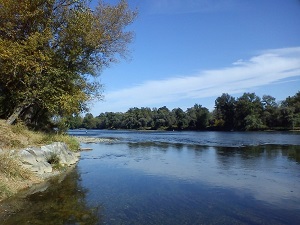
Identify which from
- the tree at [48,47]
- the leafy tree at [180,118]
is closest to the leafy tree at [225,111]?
the leafy tree at [180,118]

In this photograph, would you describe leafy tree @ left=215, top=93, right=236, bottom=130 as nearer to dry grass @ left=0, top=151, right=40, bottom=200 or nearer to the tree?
the tree

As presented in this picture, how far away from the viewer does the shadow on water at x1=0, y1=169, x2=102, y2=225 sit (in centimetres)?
972

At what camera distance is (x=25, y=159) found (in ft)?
51.7

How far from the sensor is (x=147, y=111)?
177875 millimetres

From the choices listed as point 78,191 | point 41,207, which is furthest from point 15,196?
point 78,191

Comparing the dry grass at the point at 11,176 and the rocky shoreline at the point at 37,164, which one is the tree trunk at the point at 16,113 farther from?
the dry grass at the point at 11,176

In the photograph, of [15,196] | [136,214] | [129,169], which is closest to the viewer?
[136,214]

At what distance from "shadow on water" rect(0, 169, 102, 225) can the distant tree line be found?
239 ft

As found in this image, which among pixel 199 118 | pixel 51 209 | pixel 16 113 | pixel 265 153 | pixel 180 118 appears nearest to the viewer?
pixel 51 209

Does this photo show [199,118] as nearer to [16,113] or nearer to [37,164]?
[16,113]

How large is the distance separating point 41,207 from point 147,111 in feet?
547

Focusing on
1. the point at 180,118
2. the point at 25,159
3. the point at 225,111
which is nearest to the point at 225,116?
the point at 225,111

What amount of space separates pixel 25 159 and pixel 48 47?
367 inches

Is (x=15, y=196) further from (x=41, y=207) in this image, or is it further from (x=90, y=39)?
(x=90, y=39)
